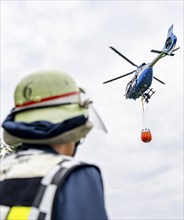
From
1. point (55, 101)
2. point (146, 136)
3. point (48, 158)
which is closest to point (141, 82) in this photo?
point (146, 136)

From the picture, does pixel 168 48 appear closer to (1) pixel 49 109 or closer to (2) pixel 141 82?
(2) pixel 141 82

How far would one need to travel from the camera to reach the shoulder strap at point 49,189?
2713mm

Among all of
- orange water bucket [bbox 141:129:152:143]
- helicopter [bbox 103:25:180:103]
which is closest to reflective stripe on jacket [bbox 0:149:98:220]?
orange water bucket [bbox 141:129:152:143]

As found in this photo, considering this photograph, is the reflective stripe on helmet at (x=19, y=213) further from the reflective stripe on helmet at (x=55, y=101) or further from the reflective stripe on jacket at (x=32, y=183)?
the reflective stripe on helmet at (x=55, y=101)

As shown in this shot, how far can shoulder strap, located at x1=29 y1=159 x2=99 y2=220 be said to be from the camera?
271cm

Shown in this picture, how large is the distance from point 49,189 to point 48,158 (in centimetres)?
23

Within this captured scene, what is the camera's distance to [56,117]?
9.88 ft

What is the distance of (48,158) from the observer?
2920mm

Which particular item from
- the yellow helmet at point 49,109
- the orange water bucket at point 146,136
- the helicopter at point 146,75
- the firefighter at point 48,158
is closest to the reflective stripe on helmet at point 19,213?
the firefighter at point 48,158

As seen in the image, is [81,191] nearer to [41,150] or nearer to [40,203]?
[40,203]

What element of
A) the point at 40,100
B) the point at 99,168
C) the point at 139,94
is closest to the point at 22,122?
the point at 40,100

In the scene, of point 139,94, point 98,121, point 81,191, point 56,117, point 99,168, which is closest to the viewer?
point 81,191

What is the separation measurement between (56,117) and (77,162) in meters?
0.35

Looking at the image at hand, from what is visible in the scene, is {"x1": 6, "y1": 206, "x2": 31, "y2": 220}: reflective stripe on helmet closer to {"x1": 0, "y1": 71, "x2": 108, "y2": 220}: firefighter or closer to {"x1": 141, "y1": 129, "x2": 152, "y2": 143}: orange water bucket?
{"x1": 0, "y1": 71, "x2": 108, "y2": 220}: firefighter
